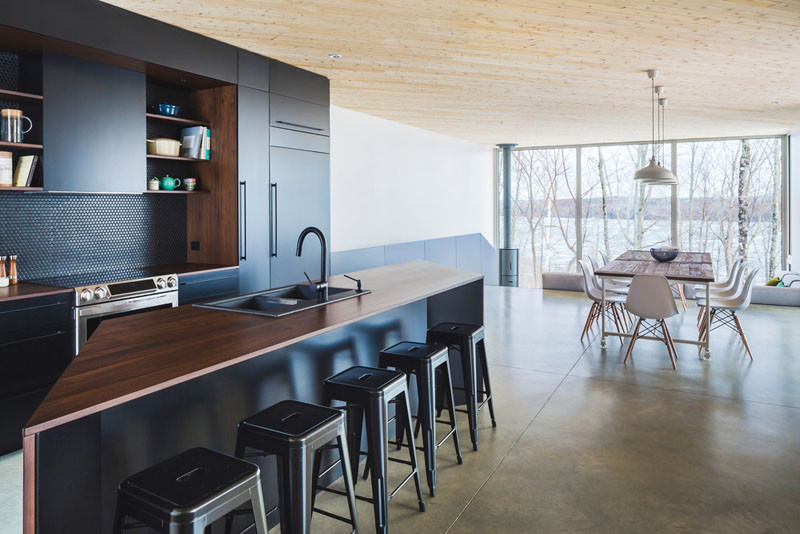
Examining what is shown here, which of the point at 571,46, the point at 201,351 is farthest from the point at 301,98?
the point at 201,351

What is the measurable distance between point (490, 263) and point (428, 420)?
8856mm

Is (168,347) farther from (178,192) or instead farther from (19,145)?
(178,192)

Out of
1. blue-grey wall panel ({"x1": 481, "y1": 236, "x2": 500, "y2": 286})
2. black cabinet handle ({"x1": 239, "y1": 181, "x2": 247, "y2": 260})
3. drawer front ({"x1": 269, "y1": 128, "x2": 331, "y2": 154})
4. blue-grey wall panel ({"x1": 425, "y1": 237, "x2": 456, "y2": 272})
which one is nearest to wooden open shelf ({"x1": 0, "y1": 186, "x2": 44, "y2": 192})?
black cabinet handle ({"x1": 239, "y1": 181, "x2": 247, "y2": 260})

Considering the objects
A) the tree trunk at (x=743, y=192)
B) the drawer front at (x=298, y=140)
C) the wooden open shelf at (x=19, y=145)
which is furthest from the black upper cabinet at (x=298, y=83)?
the tree trunk at (x=743, y=192)

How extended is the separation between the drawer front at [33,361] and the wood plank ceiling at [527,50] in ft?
7.21

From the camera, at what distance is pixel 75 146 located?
3.72 m

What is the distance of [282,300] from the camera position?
10.1ft

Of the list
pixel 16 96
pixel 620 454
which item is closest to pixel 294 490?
pixel 620 454

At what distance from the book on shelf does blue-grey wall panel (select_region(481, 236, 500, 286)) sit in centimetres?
856

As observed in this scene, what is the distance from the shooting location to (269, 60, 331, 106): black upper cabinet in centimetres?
497

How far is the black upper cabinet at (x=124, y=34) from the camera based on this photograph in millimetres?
3166

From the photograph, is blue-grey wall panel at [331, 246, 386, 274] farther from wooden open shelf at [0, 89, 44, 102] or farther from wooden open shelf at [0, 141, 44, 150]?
wooden open shelf at [0, 89, 44, 102]

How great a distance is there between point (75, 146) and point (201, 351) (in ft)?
8.54

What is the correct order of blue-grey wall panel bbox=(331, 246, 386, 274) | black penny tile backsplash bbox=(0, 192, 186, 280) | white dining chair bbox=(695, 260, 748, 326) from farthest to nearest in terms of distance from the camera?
blue-grey wall panel bbox=(331, 246, 386, 274)
white dining chair bbox=(695, 260, 748, 326)
black penny tile backsplash bbox=(0, 192, 186, 280)
